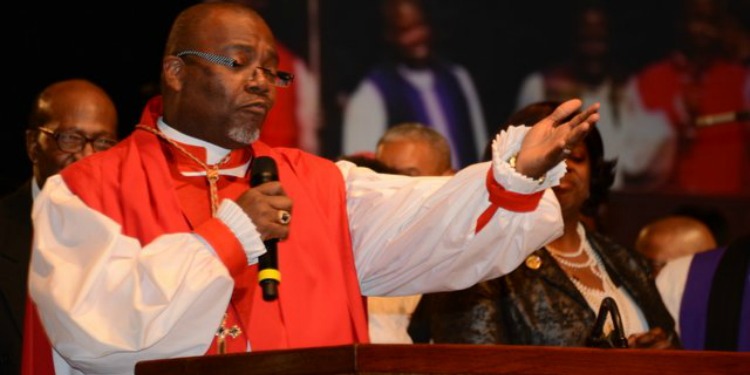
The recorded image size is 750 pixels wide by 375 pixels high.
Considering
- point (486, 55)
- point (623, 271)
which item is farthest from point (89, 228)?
point (486, 55)

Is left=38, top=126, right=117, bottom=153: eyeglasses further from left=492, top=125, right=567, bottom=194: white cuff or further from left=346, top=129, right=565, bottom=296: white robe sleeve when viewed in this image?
left=492, top=125, right=567, bottom=194: white cuff

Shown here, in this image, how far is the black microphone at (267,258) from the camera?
360cm

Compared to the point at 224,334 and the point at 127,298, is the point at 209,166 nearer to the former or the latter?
the point at 224,334

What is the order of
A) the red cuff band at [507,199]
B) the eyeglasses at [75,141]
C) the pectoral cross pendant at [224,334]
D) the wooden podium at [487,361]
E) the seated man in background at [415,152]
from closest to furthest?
the wooden podium at [487,361], the red cuff band at [507,199], the pectoral cross pendant at [224,334], the eyeglasses at [75,141], the seated man in background at [415,152]

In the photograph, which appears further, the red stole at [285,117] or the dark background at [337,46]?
the red stole at [285,117]

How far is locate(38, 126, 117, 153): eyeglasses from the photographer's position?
5.62 metres

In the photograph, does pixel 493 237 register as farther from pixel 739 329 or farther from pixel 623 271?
pixel 739 329

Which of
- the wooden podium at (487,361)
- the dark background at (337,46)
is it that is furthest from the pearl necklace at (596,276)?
the dark background at (337,46)

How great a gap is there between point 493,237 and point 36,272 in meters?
1.23

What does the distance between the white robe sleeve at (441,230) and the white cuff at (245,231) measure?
0.52 metres

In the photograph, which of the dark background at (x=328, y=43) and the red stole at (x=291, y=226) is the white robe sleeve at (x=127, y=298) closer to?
the red stole at (x=291, y=226)

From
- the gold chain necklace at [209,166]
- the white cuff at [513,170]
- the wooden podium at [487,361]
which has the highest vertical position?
the gold chain necklace at [209,166]

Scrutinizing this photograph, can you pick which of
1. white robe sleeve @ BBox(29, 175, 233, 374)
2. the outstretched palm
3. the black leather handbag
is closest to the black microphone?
white robe sleeve @ BBox(29, 175, 233, 374)

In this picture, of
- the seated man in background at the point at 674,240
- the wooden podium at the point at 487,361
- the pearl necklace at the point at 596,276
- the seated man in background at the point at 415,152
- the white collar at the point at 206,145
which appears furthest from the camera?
the seated man in background at the point at 674,240
